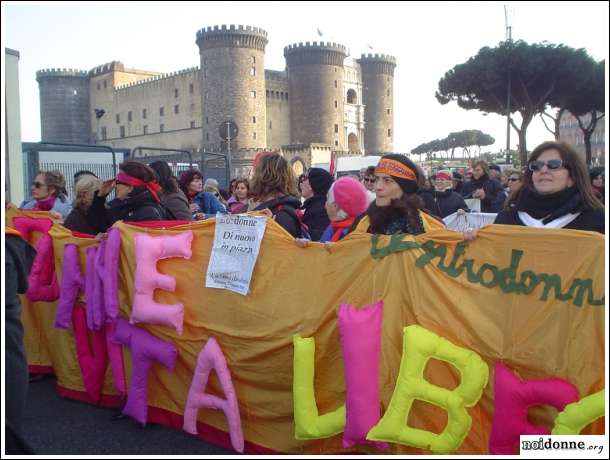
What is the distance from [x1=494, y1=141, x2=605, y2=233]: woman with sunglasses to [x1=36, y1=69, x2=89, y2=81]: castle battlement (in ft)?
244

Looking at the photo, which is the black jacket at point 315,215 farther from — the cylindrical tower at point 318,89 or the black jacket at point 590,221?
the cylindrical tower at point 318,89

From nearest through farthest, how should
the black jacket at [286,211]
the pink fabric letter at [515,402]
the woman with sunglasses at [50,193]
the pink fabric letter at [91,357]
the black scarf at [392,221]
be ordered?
the pink fabric letter at [515,402] < the black scarf at [392,221] < the black jacket at [286,211] < the pink fabric letter at [91,357] < the woman with sunglasses at [50,193]

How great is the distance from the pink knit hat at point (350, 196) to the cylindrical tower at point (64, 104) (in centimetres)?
7197

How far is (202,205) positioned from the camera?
7.54 meters

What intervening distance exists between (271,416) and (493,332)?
4.51 ft

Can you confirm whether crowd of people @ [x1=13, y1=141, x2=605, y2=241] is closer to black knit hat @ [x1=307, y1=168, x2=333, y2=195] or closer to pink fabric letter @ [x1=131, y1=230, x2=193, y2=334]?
black knit hat @ [x1=307, y1=168, x2=333, y2=195]

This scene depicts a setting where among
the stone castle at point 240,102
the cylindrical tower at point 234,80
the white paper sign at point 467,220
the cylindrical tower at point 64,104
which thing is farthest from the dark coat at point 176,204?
the cylindrical tower at point 64,104

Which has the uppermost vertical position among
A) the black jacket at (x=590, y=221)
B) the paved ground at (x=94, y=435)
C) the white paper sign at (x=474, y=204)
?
the black jacket at (x=590, y=221)

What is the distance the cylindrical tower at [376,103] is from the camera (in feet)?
224

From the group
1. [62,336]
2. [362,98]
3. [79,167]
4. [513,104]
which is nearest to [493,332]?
[62,336]

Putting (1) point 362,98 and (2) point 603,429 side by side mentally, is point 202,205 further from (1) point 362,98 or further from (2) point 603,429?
(1) point 362,98

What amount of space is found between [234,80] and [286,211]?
172 ft

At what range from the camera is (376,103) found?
225 ft

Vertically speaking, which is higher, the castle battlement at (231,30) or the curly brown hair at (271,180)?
the castle battlement at (231,30)
